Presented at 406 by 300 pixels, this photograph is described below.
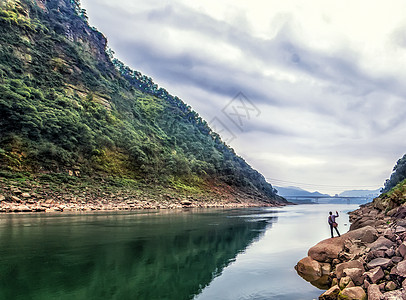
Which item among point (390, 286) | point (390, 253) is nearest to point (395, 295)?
point (390, 286)

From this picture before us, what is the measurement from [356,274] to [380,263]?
39.4 inches

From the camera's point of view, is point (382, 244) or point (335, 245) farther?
point (335, 245)

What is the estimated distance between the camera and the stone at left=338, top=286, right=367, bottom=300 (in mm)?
9109

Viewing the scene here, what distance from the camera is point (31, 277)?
12.8 meters

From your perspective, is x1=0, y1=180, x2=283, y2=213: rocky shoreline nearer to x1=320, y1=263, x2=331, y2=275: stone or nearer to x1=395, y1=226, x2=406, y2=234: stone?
x1=320, y1=263, x2=331, y2=275: stone

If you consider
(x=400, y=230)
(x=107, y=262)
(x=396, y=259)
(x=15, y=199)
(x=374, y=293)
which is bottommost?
(x=107, y=262)

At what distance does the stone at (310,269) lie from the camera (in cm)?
1353

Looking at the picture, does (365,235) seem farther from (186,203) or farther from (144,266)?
(186,203)

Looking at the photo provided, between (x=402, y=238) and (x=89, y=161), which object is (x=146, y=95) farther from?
(x=402, y=238)

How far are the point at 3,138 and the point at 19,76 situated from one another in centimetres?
2633

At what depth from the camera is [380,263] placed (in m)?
10.3

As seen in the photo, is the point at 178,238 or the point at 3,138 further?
the point at 3,138

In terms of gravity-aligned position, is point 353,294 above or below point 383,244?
below

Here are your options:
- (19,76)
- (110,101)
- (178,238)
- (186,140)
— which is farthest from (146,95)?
(178,238)
